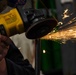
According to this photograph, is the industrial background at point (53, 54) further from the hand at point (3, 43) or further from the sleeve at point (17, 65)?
the hand at point (3, 43)

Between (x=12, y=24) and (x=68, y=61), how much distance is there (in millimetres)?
1105

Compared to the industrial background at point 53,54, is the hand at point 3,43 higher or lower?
higher

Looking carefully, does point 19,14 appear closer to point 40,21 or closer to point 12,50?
point 40,21

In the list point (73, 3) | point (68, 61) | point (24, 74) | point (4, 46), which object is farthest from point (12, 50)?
point (68, 61)

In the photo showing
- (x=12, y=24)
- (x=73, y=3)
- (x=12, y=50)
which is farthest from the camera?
(x=73, y=3)

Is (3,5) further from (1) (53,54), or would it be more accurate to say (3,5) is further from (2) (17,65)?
(1) (53,54)

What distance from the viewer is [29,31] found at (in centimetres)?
74

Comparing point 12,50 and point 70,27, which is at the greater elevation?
point 70,27

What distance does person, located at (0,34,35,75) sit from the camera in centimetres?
75

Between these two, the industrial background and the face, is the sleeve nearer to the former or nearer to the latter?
the face

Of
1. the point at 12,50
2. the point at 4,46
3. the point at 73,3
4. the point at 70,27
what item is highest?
the point at 4,46

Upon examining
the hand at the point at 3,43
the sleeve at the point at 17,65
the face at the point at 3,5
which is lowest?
the sleeve at the point at 17,65

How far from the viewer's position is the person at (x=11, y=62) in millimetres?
748

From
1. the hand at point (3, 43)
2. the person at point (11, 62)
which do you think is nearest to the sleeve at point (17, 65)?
the person at point (11, 62)
